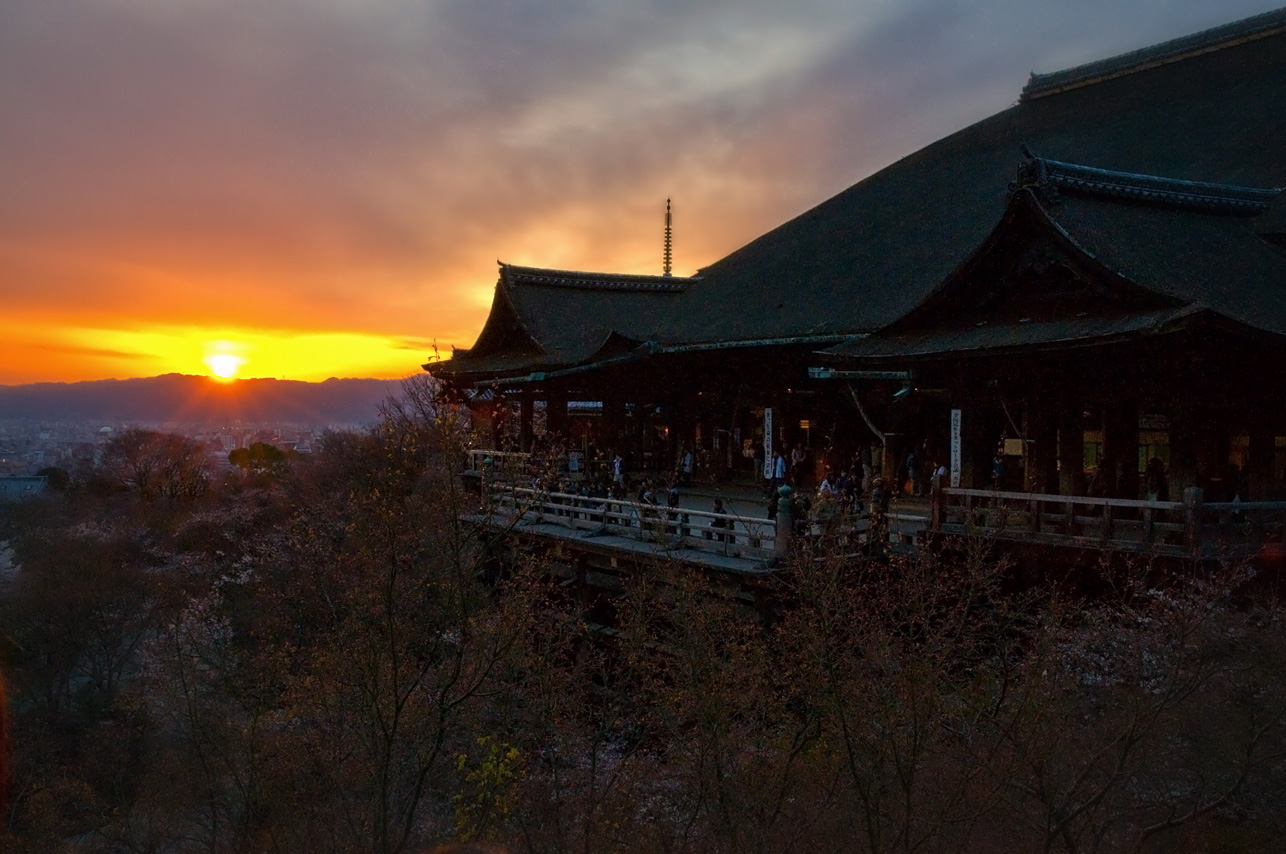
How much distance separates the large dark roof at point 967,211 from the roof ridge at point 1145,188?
0.92 ft

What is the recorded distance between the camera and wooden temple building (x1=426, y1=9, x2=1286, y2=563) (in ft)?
42.0

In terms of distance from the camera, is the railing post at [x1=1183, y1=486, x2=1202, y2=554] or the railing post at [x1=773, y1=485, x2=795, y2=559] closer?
the railing post at [x1=1183, y1=486, x2=1202, y2=554]

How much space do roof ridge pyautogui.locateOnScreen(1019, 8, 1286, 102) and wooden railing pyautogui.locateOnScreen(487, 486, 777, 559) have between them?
742 inches

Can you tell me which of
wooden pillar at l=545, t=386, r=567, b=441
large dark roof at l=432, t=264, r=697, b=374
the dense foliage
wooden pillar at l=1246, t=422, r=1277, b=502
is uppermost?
large dark roof at l=432, t=264, r=697, b=374

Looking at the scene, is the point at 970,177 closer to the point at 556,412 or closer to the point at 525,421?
the point at 556,412

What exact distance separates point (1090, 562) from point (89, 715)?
27.7 m

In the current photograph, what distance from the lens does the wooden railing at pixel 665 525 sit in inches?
560

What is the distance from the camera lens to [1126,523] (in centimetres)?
1161

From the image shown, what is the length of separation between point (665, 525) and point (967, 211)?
13055 mm

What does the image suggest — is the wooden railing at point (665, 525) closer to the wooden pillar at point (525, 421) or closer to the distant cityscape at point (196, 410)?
the wooden pillar at point (525, 421)

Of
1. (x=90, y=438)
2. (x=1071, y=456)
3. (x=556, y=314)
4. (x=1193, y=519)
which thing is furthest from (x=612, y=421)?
(x=90, y=438)

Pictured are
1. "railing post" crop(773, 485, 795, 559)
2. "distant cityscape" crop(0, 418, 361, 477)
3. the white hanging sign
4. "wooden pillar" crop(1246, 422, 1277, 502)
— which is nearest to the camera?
"wooden pillar" crop(1246, 422, 1277, 502)

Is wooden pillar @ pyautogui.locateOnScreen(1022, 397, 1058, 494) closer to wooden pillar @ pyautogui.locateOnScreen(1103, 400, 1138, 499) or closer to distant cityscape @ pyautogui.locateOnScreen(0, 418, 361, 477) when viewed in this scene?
wooden pillar @ pyautogui.locateOnScreen(1103, 400, 1138, 499)

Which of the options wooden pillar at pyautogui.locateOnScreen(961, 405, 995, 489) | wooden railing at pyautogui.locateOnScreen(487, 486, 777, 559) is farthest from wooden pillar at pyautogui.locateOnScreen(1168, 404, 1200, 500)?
wooden railing at pyautogui.locateOnScreen(487, 486, 777, 559)
